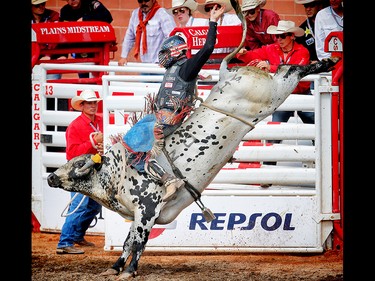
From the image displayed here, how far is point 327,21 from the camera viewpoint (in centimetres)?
1055

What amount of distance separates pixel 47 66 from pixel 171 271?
3014mm

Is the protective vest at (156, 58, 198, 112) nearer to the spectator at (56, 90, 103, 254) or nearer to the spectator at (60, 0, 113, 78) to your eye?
the spectator at (56, 90, 103, 254)

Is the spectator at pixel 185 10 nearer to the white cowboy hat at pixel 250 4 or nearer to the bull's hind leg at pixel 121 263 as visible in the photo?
the white cowboy hat at pixel 250 4

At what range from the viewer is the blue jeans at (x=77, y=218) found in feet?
31.3

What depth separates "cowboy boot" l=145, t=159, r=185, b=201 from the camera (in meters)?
7.90

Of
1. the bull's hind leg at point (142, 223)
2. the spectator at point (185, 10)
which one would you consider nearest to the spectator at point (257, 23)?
the spectator at point (185, 10)

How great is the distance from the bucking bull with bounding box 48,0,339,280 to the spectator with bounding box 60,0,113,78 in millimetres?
4141

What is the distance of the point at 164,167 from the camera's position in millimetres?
8070

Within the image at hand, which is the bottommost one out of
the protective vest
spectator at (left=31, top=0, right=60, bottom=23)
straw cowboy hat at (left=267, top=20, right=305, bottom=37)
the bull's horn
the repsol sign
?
the repsol sign

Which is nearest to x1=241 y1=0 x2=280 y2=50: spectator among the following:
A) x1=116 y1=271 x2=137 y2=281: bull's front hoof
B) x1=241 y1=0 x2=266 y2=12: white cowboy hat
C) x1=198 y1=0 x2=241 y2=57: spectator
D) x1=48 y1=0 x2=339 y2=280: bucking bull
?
x1=241 y1=0 x2=266 y2=12: white cowboy hat

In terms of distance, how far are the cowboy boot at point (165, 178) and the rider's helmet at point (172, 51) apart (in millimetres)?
821

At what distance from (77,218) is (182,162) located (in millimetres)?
1889

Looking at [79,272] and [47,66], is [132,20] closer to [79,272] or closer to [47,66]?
[47,66]

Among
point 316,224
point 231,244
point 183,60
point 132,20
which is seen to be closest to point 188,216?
point 231,244
